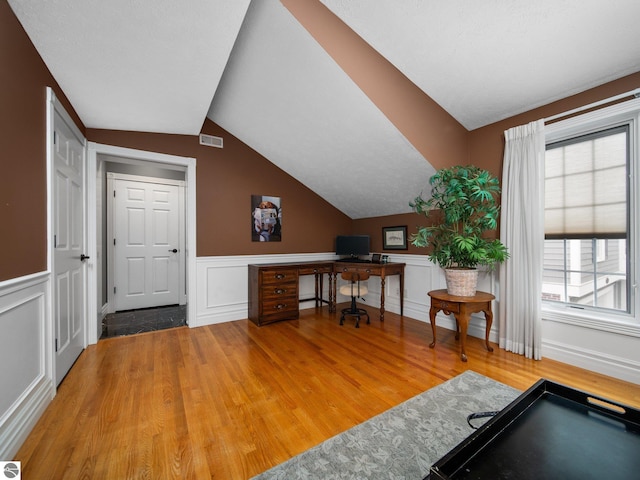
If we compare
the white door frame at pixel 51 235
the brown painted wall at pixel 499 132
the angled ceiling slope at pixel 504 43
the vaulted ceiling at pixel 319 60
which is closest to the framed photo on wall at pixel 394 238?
the brown painted wall at pixel 499 132

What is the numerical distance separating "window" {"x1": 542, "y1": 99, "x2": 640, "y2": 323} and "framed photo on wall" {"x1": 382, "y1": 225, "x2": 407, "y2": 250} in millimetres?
1714

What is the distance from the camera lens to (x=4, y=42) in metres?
1.41

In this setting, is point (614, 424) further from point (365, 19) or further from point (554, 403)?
point (365, 19)

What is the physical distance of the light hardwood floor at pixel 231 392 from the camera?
55.7 inches

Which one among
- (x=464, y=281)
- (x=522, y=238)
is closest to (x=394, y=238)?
(x=464, y=281)

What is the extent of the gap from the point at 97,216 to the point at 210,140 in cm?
162

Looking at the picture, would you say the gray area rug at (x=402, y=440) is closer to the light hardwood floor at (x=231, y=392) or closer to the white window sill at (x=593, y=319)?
the light hardwood floor at (x=231, y=392)

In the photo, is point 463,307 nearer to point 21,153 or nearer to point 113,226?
point 21,153

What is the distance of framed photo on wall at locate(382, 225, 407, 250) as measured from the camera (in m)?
4.09

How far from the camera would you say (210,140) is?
3.65 m

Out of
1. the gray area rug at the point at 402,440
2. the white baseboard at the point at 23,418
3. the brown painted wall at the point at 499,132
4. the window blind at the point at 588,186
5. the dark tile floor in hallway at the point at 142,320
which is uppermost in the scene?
the brown painted wall at the point at 499,132

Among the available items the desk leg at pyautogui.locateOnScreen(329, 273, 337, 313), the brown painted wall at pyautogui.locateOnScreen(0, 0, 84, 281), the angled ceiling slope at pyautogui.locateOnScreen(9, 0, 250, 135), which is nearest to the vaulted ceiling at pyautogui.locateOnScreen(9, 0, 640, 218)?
the angled ceiling slope at pyautogui.locateOnScreen(9, 0, 250, 135)

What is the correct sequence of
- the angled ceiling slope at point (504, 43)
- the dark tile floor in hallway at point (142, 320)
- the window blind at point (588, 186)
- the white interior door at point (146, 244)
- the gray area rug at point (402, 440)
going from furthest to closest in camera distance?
the white interior door at point (146, 244) < the dark tile floor in hallway at point (142, 320) < the window blind at point (588, 186) < the angled ceiling slope at point (504, 43) < the gray area rug at point (402, 440)

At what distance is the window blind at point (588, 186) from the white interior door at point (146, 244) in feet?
16.9
